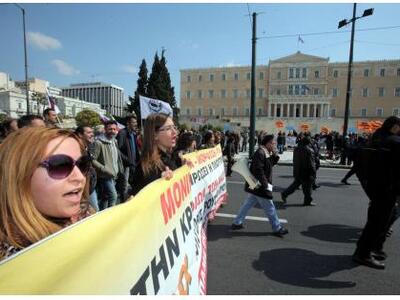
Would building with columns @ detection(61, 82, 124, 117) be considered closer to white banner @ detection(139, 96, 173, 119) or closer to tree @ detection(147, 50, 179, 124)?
tree @ detection(147, 50, 179, 124)

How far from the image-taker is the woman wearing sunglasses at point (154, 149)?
274cm

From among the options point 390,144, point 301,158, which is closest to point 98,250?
point 390,144

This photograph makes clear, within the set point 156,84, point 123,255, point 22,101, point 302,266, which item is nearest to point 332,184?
point 302,266

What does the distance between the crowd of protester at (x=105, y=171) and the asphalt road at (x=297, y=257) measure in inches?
11.9

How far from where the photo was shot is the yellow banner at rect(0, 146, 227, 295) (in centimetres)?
93

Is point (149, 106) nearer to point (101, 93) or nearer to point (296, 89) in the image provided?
point (296, 89)

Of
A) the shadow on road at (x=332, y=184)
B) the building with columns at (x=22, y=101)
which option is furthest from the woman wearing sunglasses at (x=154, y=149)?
the building with columns at (x=22, y=101)

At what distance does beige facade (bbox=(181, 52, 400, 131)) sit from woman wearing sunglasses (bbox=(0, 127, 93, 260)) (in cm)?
7434

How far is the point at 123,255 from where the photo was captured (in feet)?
4.17

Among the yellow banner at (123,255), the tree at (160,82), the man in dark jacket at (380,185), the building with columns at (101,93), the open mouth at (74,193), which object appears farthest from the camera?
the building with columns at (101,93)

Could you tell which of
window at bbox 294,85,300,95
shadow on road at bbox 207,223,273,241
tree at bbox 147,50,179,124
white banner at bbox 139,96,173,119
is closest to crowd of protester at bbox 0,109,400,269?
shadow on road at bbox 207,223,273,241

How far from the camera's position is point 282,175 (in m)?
12.1

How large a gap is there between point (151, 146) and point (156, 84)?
5592 centimetres

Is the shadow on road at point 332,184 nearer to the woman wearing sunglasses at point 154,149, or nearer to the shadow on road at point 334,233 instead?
the shadow on road at point 334,233
